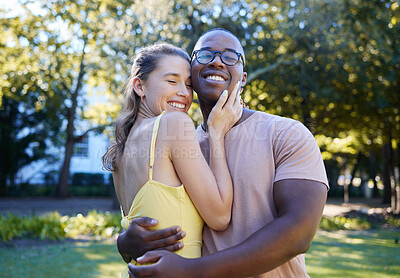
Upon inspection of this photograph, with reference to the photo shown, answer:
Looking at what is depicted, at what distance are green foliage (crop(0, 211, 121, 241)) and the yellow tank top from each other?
326 inches

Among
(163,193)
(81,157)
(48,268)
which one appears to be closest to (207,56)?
(163,193)

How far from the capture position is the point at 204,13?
13.0m

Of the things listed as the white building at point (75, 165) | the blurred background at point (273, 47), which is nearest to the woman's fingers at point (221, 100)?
the blurred background at point (273, 47)

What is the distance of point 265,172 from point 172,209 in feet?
1.69

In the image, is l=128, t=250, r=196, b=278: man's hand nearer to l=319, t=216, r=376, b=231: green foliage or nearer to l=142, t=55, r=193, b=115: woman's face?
l=142, t=55, r=193, b=115: woman's face

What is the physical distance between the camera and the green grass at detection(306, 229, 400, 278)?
22.9 ft

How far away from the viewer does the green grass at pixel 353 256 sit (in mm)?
6977

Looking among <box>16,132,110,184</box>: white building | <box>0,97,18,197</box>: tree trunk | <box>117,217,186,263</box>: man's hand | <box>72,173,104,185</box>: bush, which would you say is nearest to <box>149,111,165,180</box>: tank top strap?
<box>117,217,186,263</box>: man's hand

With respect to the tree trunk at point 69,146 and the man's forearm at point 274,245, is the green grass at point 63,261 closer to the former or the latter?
the man's forearm at point 274,245

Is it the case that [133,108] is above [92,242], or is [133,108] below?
above

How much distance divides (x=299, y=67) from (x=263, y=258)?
13.3 m

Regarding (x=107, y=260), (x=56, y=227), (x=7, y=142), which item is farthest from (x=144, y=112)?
(x=7, y=142)

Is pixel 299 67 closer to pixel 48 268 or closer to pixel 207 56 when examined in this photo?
pixel 48 268

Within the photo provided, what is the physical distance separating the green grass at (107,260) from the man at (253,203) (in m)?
5.22
